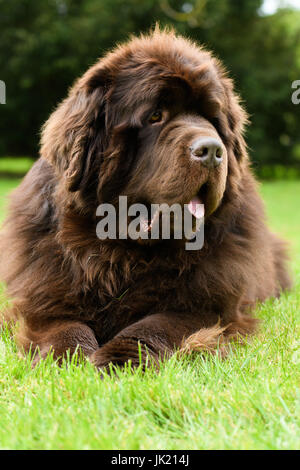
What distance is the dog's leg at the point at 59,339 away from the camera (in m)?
2.39

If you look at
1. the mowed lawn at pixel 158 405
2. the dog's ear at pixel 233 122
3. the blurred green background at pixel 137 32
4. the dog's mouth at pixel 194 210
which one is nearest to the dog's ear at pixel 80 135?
the dog's mouth at pixel 194 210

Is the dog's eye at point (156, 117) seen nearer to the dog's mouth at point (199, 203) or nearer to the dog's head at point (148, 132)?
the dog's head at point (148, 132)

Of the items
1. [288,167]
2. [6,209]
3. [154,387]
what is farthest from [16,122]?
[154,387]

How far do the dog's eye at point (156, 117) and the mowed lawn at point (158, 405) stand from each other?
3.66ft

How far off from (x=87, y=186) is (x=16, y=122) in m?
19.5

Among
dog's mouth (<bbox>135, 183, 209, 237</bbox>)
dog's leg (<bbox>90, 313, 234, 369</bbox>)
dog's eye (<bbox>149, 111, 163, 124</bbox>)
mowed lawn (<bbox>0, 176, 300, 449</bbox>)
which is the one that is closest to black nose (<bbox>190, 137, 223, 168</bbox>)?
dog's mouth (<bbox>135, 183, 209, 237</bbox>)

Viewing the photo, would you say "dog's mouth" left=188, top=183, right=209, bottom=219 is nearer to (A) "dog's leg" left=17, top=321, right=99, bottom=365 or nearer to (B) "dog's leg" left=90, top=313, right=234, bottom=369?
(B) "dog's leg" left=90, top=313, right=234, bottom=369

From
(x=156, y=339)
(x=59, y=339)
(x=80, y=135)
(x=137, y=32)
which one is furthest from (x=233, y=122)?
(x=137, y=32)

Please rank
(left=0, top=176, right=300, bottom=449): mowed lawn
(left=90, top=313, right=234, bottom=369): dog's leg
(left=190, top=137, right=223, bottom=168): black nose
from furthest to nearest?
1. (left=190, top=137, right=223, bottom=168): black nose
2. (left=90, top=313, right=234, bottom=369): dog's leg
3. (left=0, top=176, right=300, bottom=449): mowed lawn

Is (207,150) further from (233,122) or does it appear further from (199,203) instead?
(233,122)

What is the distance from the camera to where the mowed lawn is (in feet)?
5.37

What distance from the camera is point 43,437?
5.43 feet

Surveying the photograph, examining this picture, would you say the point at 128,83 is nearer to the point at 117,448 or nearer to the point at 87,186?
the point at 87,186

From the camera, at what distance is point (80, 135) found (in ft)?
8.95
